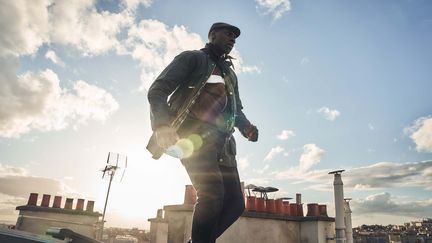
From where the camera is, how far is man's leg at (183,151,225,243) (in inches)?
82.4

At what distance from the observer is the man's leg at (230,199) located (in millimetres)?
2373

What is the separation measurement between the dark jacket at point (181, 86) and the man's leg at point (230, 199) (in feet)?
1.29

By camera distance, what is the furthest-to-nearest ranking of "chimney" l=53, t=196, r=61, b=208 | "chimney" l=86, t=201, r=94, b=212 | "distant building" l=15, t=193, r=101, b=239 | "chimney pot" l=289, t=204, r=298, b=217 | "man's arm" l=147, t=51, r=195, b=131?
1. "chimney" l=86, t=201, r=94, b=212
2. "chimney" l=53, t=196, r=61, b=208
3. "distant building" l=15, t=193, r=101, b=239
4. "chimney pot" l=289, t=204, r=298, b=217
5. "man's arm" l=147, t=51, r=195, b=131

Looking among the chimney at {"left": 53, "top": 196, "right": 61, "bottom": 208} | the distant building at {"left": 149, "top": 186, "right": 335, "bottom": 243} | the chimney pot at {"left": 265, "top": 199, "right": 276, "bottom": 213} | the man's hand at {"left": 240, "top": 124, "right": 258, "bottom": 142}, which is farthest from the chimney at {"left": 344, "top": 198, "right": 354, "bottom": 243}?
the chimney at {"left": 53, "top": 196, "right": 61, "bottom": 208}

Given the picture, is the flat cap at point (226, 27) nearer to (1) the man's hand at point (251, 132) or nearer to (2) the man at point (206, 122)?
(2) the man at point (206, 122)

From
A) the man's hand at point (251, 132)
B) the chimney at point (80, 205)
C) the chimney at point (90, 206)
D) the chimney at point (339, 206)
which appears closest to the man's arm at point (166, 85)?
the man's hand at point (251, 132)

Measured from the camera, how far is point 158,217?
17.0m

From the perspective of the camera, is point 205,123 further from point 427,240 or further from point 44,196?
point 427,240

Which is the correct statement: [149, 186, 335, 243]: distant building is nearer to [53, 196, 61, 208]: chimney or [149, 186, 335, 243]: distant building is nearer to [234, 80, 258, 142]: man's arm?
[53, 196, 61, 208]: chimney

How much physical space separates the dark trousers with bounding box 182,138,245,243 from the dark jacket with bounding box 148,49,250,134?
0.35 m

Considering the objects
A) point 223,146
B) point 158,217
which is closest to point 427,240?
point 158,217

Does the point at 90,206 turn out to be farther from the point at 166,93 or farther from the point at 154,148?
the point at 166,93

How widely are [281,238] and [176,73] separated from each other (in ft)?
29.3

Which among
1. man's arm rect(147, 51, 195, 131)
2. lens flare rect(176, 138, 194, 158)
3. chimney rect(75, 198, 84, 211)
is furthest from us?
chimney rect(75, 198, 84, 211)
